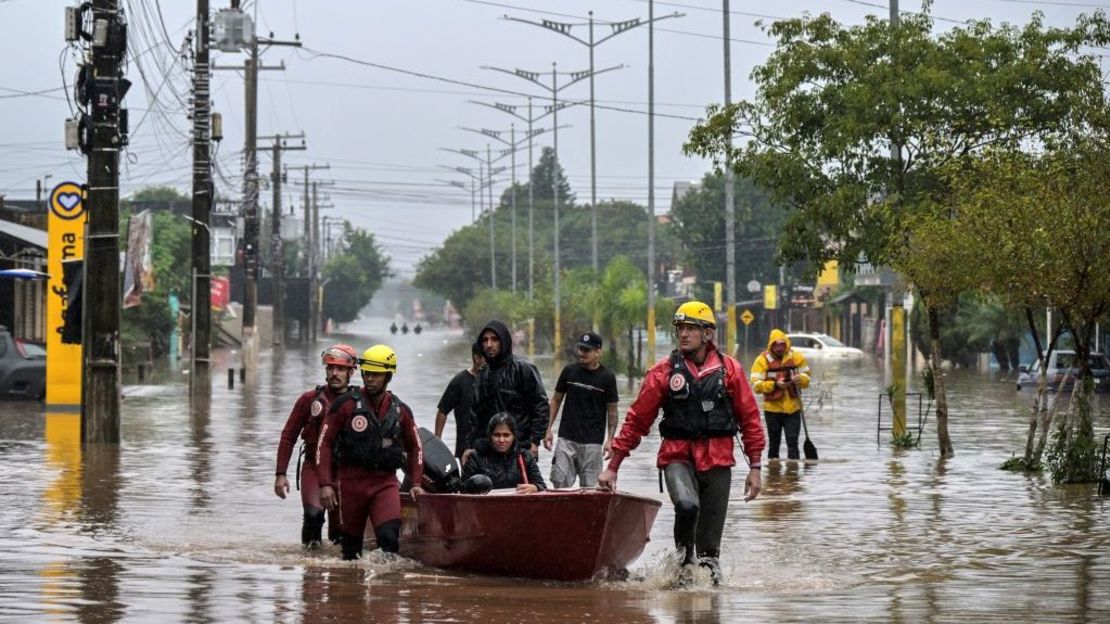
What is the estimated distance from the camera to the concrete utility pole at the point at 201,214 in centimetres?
3984

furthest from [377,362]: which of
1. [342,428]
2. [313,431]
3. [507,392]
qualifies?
[507,392]

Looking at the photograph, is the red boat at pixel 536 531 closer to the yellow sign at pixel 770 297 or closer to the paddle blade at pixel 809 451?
the paddle blade at pixel 809 451

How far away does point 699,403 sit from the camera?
39.4 ft

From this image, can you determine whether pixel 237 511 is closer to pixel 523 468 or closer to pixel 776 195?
pixel 523 468

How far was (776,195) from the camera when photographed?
27.4 m

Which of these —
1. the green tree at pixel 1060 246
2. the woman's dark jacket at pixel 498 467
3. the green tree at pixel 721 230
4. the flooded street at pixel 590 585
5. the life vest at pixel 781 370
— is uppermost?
the green tree at pixel 721 230

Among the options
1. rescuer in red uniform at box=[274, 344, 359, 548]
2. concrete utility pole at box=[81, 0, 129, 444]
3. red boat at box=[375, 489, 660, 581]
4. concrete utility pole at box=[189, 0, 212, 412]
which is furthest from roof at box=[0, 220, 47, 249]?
red boat at box=[375, 489, 660, 581]

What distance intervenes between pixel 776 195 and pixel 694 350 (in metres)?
15.6

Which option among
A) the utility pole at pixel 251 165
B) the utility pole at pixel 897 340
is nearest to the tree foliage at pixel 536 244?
the utility pole at pixel 251 165

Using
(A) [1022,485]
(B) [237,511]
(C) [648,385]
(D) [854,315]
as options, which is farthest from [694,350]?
(D) [854,315]

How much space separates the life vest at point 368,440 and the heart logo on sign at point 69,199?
21.8m

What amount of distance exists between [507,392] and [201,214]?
2723 cm

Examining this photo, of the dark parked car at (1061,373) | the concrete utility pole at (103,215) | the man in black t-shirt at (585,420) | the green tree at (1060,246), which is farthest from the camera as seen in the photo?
the dark parked car at (1061,373)

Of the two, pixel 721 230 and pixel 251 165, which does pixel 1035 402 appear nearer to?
pixel 251 165
